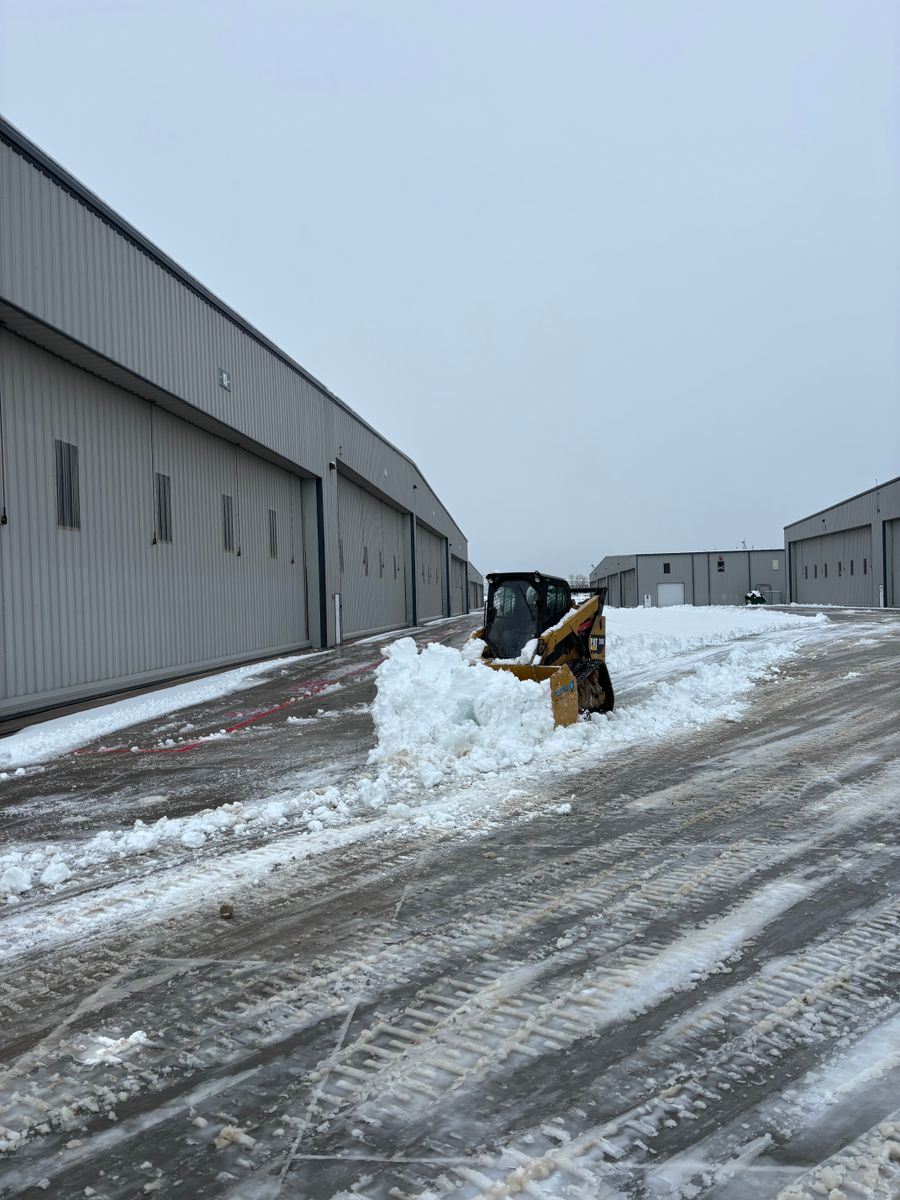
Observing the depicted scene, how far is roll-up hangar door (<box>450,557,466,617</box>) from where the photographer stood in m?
56.2

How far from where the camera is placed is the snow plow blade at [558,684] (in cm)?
851

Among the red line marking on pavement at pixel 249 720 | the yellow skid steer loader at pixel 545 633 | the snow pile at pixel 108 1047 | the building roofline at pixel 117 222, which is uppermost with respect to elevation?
the building roofline at pixel 117 222

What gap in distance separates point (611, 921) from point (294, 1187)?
2.14m

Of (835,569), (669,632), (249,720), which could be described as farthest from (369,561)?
(835,569)

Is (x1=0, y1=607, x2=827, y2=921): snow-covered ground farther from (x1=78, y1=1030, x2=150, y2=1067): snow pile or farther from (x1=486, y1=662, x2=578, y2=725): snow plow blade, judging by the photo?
(x1=78, y1=1030, x2=150, y2=1067): snow pile

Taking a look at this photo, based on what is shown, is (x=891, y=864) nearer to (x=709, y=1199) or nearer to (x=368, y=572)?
(x=709, y=1199)

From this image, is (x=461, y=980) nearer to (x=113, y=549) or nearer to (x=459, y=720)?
(x=459, y=720)

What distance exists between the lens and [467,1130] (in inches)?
99.7

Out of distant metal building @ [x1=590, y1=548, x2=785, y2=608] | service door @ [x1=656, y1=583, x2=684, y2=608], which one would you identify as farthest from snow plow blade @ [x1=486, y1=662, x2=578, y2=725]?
service door @ [x1=656, y1=583, x2=684, y2=608]

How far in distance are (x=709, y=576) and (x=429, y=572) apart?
28563 millimetres

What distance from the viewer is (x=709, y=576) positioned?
208 ft

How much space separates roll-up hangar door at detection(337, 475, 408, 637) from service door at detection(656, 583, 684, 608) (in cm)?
3294

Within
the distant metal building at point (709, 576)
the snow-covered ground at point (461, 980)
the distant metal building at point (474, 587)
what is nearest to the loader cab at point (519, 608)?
the snow-covered ground at point (461, 980)

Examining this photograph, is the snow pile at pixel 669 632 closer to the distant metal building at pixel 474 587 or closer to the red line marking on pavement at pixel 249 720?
the red line marking on pavement at pixel 249 720
